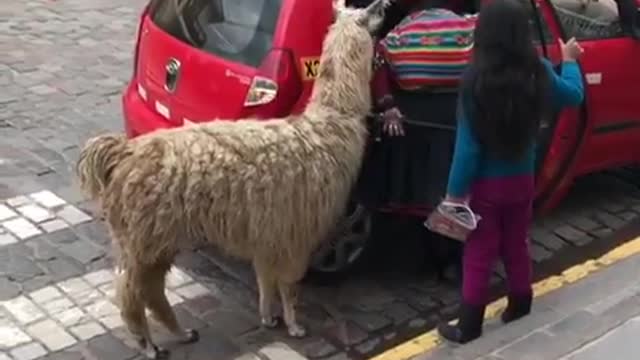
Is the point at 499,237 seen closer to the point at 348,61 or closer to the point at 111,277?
the point at 348,61

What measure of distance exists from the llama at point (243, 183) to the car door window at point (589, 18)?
61.1 inches

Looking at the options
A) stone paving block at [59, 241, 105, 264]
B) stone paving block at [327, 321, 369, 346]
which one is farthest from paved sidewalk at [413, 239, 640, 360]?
stone paving block at [59, 241, 105, 264]

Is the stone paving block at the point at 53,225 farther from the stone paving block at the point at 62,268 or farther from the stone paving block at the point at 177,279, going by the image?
the stone paving block at the point at 177,279

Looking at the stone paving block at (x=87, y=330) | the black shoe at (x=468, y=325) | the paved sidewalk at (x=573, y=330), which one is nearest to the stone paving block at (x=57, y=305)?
the stone paving block at (x=87, y=330)

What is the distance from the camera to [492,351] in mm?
5059

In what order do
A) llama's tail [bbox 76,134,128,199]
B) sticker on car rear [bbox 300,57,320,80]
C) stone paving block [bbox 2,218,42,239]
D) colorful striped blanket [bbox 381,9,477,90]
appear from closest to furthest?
llama's tail [bbox 76,134,128,199]
colorful striped blanket [bbox 381,9,477,90]
sticker on car rear [bbox 300,57,320,80]
stone paving block [bbox 2,218,42,239]

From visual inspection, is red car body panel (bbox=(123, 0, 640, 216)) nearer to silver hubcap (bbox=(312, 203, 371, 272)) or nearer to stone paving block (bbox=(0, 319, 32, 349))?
silver hubcap (bbox=(312, 203, 371, 272))

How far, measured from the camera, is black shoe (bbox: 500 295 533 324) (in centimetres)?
539

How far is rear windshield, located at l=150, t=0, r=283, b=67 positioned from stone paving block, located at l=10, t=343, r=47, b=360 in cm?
178

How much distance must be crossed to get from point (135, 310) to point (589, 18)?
3.38 meters

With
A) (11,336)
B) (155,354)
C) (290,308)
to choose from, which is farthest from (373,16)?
(11,336)

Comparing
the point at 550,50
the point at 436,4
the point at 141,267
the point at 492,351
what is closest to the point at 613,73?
the point at 550,50

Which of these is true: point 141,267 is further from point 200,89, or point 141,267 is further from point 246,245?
point 200,89

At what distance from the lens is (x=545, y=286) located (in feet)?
19.4
